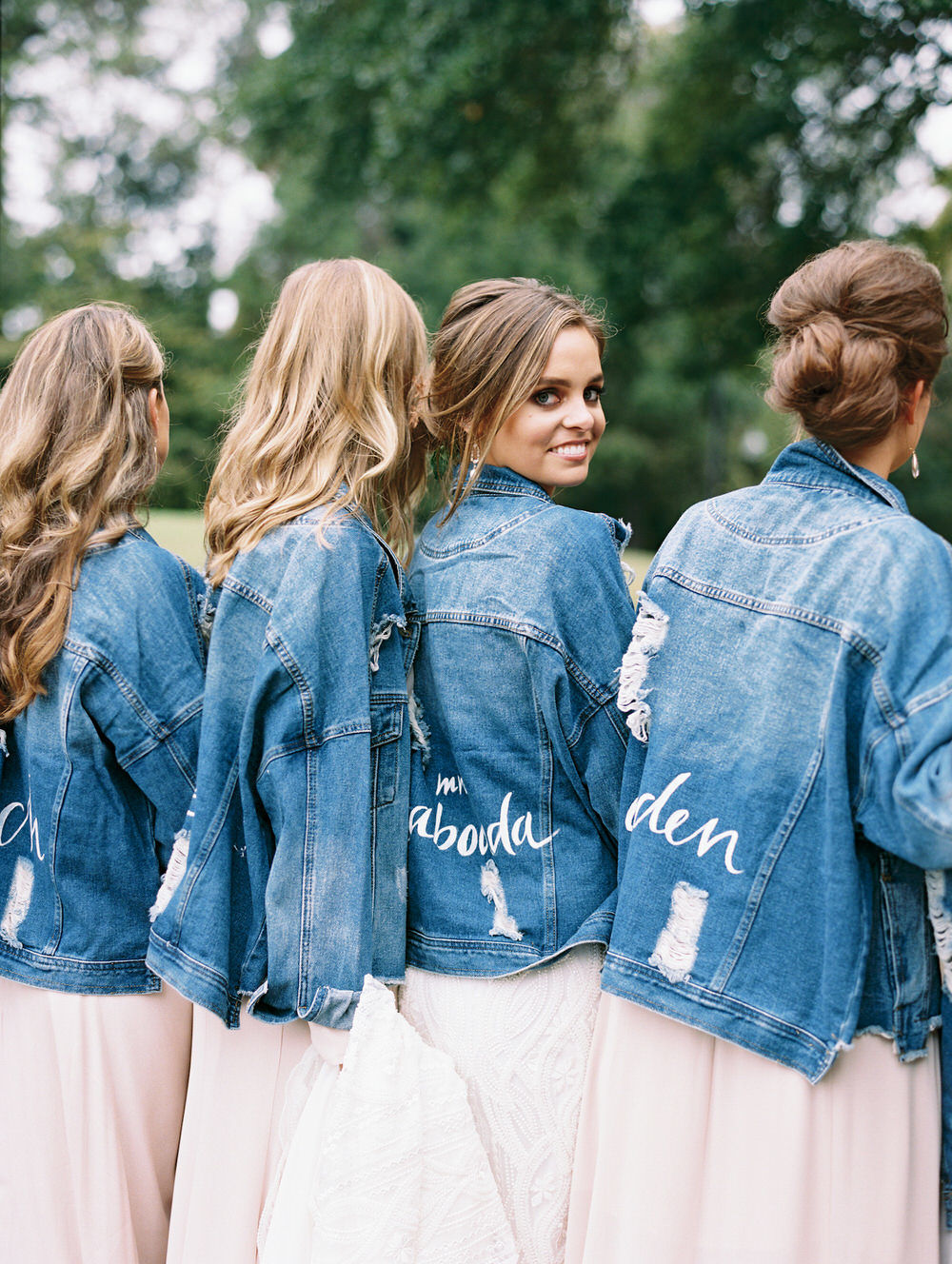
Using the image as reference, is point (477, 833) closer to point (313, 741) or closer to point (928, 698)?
point (313, 741)

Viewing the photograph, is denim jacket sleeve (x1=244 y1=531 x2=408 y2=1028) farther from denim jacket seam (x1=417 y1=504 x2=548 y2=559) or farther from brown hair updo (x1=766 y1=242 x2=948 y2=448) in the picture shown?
brown hair updo (x1=766 y1=242 x2=948 y2=448)

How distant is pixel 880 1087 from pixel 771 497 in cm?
96

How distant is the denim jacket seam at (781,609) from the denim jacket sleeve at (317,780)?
0.56 m

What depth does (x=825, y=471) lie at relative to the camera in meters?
1.91

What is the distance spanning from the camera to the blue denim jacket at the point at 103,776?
2258 mm

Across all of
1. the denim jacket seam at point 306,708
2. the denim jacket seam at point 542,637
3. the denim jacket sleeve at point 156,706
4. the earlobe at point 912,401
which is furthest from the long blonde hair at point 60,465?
the earlobe at point 912,401

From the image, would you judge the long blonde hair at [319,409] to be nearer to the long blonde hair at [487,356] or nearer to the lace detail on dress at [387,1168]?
the long blonde hair at [487,356]

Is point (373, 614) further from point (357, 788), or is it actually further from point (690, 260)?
point (690, 260)

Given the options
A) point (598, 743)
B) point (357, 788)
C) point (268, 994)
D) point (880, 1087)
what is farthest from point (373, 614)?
point (880, 1087)

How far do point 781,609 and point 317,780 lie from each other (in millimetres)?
836

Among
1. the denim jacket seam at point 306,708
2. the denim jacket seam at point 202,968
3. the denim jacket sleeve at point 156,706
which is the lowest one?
the denim jacket seam at point 202,968

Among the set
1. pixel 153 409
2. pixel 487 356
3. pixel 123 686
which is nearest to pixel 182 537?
pixel 153 409

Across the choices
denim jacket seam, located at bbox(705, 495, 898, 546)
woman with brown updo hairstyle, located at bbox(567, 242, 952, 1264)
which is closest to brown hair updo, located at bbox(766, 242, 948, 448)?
woman with brown updo hairstyle, located at bbox(567, 242, 952, 1264)

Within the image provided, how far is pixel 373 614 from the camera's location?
6.86 feet
